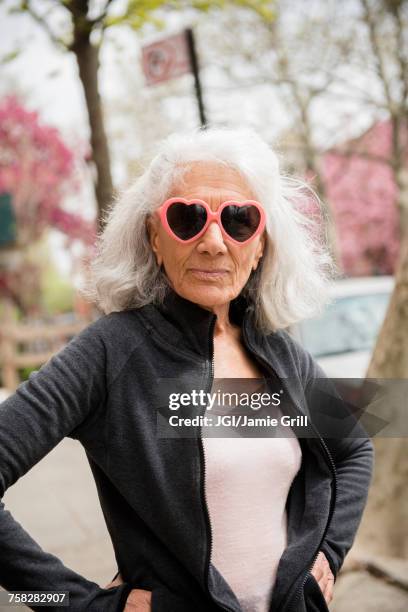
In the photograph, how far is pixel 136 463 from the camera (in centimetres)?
144

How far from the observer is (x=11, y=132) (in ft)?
58.6

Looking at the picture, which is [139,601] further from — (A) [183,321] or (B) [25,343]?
(B) [25,343]

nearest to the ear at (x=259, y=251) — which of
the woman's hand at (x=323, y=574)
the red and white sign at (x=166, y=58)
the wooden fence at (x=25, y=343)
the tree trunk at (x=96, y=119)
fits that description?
the woman's hand at (x=323, y=574)

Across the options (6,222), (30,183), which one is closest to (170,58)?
(6,222)

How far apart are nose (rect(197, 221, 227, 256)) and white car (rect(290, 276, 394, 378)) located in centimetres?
353

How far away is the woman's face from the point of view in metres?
1.62

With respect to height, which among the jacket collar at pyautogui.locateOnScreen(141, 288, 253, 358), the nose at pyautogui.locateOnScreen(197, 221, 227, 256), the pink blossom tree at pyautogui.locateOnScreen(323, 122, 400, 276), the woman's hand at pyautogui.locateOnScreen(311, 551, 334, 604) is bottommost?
the pink blossom tree at pyautogui.locateOnScreen(323, 122, 400, 276)

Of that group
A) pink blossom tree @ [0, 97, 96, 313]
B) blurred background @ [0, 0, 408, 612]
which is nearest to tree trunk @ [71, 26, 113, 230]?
blurred background @ [0, 0, 408, 612]

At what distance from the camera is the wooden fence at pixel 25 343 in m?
10.1

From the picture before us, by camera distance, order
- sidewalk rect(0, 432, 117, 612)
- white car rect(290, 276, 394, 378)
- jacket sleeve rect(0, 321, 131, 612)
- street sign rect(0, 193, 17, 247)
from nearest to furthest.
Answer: jacket sleeve rect(0, 321, 131, 612)
sidewalk rect(0, 432, 117, 612)
white car rect(290, 276, 394, 378)
street sign rect(0, 193, 17, 247)

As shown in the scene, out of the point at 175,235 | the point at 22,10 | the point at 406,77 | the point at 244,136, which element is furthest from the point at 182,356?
the point at 406,77

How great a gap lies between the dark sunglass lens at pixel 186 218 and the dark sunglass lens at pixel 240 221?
59mm

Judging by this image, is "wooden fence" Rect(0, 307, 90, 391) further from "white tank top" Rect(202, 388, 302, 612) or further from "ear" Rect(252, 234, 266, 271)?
"white tank top" Rect(202, 388, 302, 612)

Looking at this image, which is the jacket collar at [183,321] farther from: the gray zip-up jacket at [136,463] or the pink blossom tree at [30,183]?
the pink blossom tree at [30,183]
